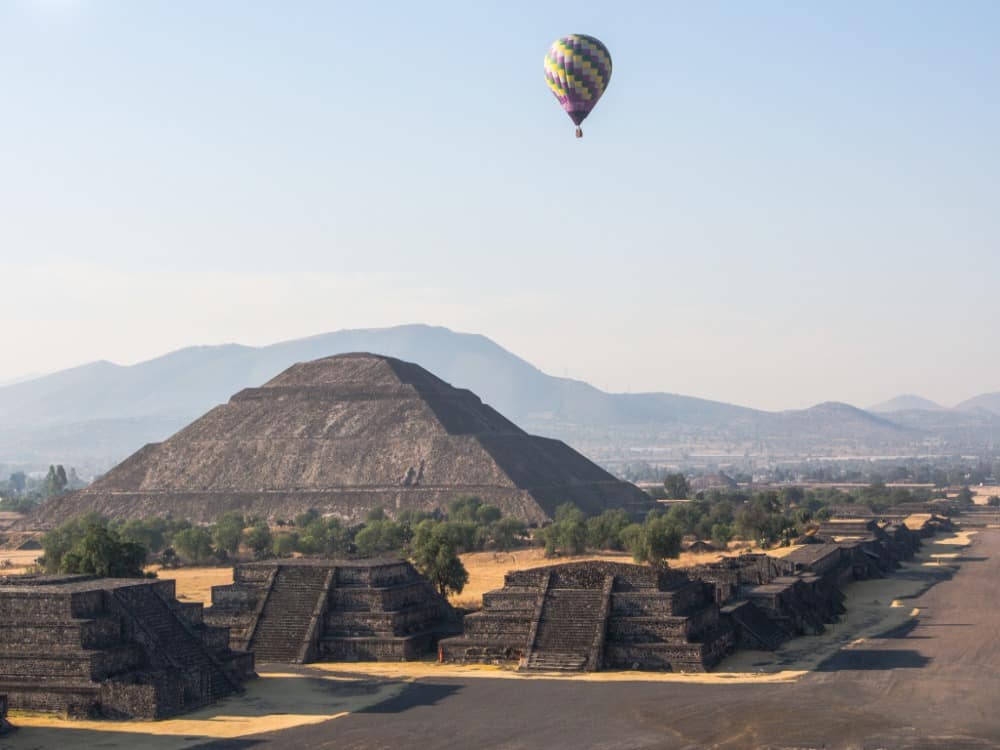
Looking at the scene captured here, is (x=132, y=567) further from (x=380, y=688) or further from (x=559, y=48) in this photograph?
(x=559, y=48)

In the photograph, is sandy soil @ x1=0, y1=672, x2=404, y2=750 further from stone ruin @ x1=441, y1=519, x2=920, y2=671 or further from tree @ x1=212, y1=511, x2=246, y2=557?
tree @ x1=212, y1=511, x2=246, y2=557

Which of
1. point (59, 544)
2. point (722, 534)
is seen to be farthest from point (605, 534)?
point (59, 544)

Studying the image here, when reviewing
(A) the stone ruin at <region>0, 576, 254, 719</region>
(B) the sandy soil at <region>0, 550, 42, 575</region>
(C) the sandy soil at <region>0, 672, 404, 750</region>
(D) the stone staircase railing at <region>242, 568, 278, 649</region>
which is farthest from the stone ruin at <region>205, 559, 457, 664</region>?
(B) the sandy soil at <region>0, 550, 42, 575</region>

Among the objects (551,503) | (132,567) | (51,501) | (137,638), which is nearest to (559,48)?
(132,567)

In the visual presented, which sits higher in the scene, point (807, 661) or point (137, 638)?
point (137, 638)

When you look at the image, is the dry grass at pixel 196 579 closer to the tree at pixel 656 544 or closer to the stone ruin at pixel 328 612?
the stone ruin at pixel 328 612
